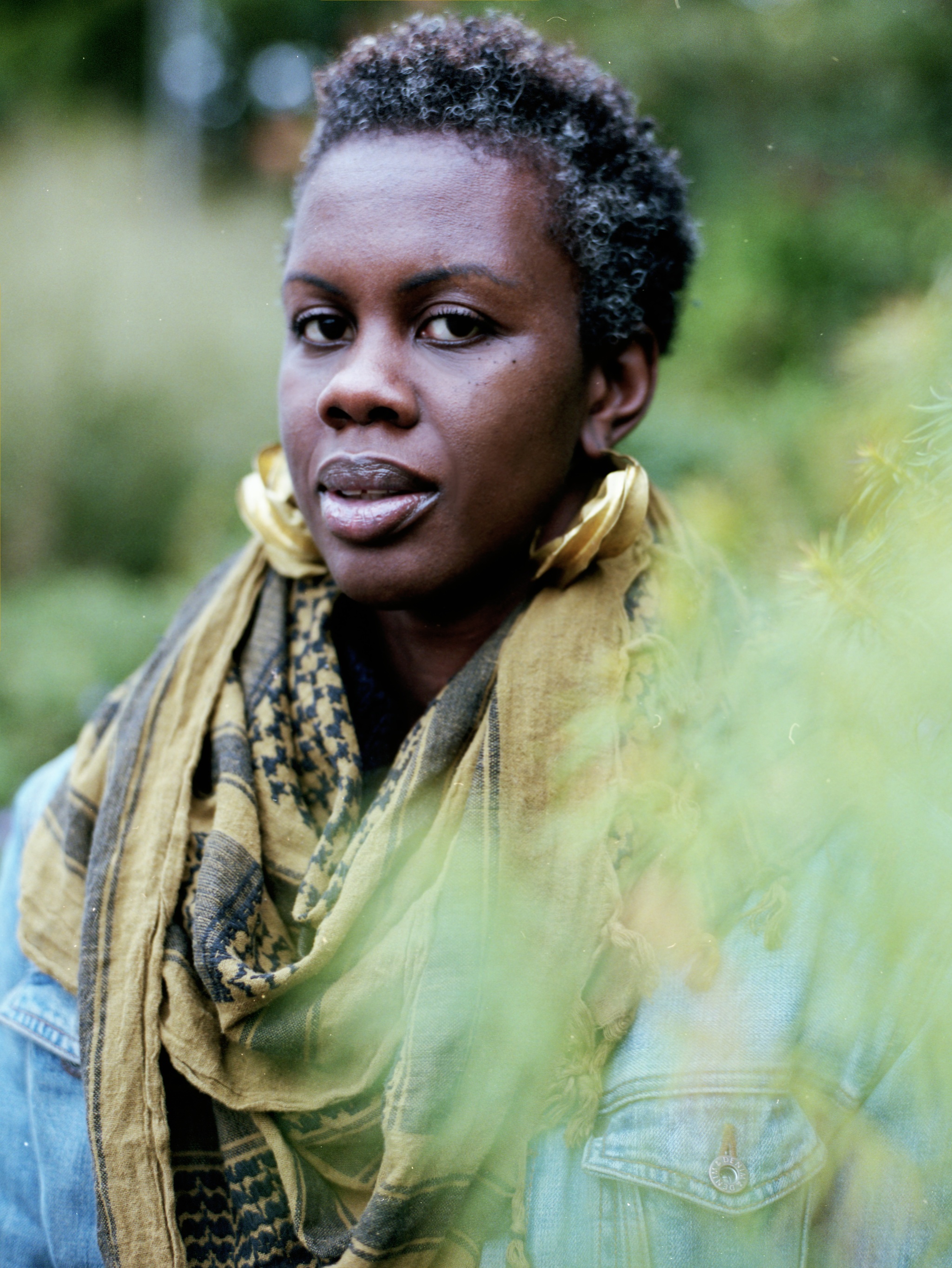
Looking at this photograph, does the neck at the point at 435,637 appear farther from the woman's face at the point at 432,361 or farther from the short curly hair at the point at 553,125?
the short curly hair at the point at 553,125

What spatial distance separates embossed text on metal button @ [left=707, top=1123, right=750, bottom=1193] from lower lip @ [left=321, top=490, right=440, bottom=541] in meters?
0.96

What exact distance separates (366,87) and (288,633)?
0.93 meters

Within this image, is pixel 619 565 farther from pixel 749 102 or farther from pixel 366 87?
pixel 749 102

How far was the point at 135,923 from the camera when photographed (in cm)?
161

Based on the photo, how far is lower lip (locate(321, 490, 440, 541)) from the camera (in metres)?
1.54

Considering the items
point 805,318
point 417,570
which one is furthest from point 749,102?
point 417,570

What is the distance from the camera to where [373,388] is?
1.51m

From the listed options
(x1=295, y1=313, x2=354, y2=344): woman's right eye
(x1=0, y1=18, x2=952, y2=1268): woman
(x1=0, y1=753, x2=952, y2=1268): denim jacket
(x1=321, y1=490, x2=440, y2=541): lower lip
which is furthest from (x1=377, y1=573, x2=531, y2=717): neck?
(x1=0, y1=753, x2=952, y2=1268): denim jacket

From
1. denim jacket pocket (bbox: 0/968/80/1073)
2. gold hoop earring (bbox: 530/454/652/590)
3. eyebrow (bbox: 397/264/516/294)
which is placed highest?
eyebrow (bbox: 397/264/516/294)

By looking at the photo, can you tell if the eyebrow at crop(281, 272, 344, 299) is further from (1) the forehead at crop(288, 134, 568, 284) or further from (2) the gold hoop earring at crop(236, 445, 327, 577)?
(2) the gold hoop earring at crop(236, 445, 327, 577)

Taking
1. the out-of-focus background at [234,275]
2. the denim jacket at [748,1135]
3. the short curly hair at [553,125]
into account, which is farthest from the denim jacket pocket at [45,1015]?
the out-of-focus background at [234,275]

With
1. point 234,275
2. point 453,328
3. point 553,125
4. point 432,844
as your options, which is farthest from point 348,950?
point 234,275

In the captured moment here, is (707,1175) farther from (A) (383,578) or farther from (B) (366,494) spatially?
(B) (366,494)

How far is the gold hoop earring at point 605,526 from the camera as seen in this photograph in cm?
156
